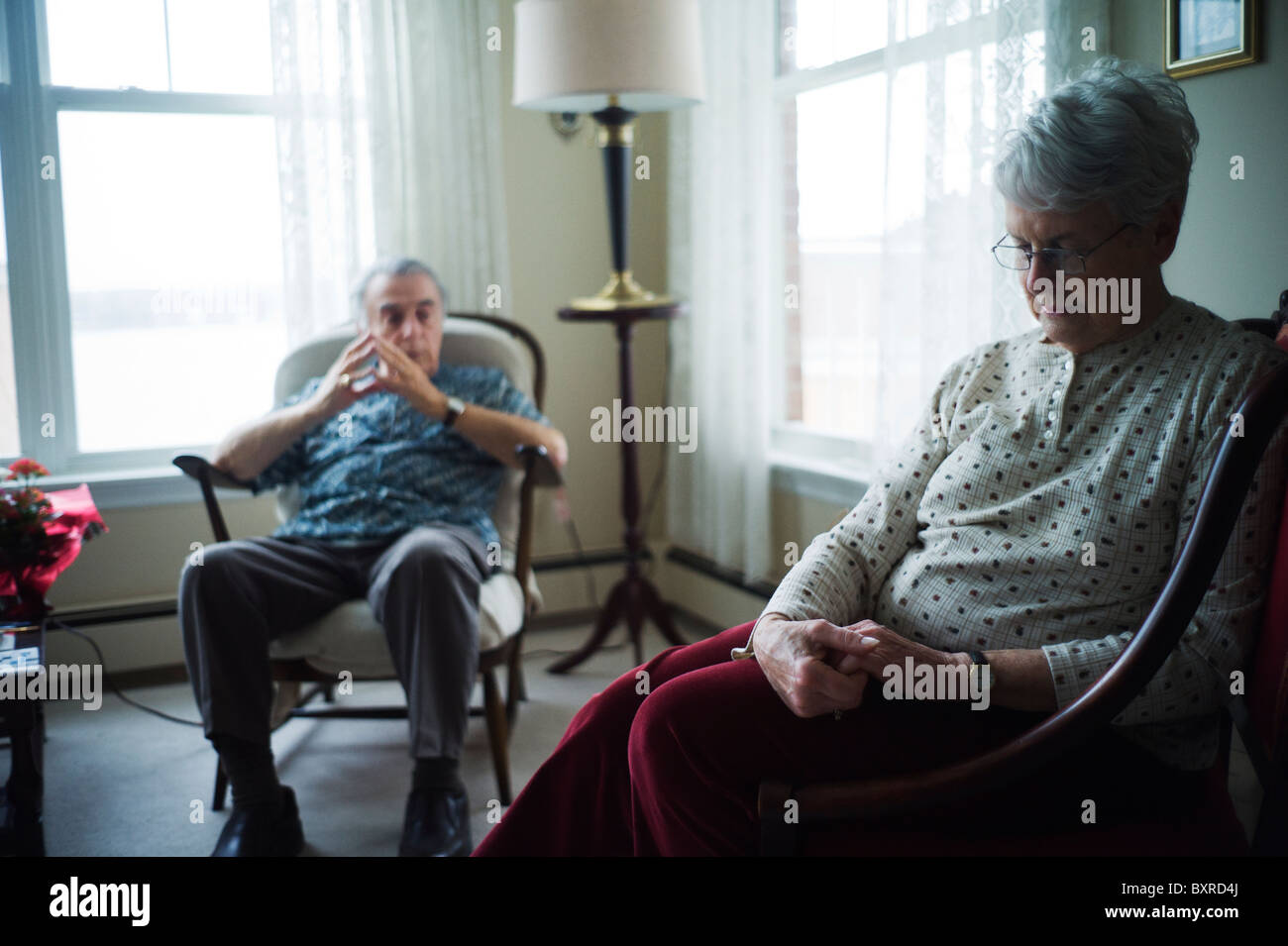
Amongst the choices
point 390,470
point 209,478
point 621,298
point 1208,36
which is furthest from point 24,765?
point 1208,36

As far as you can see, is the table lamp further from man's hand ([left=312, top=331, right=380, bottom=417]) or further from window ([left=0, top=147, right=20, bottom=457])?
window ([left=0, top=147, right=20, bottom=457])

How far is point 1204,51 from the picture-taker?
1.73 m

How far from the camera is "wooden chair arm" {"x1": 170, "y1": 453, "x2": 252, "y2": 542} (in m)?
2.34

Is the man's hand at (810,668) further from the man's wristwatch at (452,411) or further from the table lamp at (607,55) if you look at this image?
the table lamp at (607,55)

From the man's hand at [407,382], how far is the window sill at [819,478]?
39.0 inches

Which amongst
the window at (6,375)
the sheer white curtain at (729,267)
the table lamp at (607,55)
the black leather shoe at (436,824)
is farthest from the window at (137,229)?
the black leather shoe at (436,824)

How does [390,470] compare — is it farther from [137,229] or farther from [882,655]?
[882,655]

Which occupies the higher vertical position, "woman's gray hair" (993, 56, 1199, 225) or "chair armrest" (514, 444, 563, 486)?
"woman's gray hair" (993, 56, 1199, 225)

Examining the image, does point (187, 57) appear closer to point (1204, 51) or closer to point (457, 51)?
point (457, 51)

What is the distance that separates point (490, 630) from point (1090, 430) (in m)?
1.24

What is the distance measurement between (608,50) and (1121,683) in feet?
6.42

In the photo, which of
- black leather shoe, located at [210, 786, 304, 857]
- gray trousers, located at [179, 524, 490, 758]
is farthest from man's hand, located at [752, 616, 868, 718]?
black leather shoe, located at [210, 786, 304, 857]

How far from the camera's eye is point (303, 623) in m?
2.18

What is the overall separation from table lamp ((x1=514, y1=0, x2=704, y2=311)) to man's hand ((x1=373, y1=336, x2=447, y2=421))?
75cm
